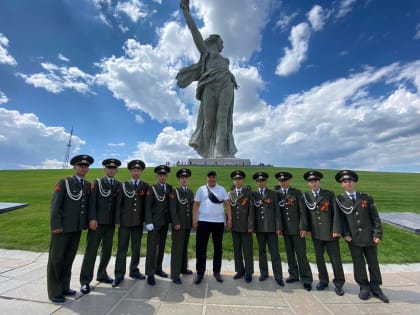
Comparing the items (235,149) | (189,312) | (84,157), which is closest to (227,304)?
(189,312)

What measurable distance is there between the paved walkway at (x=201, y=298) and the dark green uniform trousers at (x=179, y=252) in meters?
0.24

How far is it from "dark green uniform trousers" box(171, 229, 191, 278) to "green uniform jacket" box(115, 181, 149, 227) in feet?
2.62

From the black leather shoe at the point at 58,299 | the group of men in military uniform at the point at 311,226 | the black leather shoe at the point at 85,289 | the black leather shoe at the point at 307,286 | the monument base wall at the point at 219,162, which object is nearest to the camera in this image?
the black leather shoe at the point at 58,299

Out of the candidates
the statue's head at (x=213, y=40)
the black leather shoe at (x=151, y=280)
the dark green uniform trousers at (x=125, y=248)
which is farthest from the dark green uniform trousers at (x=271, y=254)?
the statue's head at (x=213, y=40)

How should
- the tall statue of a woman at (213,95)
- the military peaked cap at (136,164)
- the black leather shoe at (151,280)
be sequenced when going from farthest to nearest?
the tall statue of a woman at (213,95) → the military peaked cap at (136,164) → the black leather shoe at (151,280)

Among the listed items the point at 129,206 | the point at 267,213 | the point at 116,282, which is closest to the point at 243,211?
the point at 267,213

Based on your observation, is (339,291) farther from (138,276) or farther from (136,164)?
(136,164)

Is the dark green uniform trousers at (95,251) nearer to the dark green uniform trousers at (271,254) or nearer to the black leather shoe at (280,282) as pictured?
the dark green uniform trousers at (271,254)

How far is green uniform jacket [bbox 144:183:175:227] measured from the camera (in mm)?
4879

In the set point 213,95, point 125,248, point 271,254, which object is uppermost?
point 213,95

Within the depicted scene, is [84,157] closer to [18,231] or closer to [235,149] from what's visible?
[18,231]

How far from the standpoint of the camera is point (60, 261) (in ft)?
13.2

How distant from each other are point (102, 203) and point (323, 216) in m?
4.17

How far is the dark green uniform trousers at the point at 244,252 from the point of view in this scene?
4.86 metres
